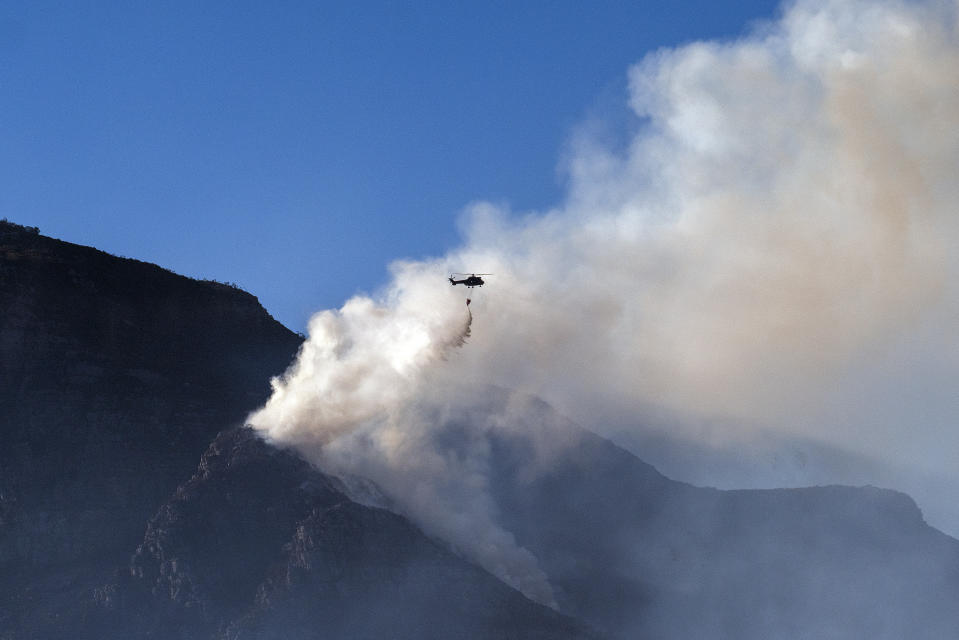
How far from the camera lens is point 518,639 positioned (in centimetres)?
19875

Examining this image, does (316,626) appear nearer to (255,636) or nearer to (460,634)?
(255,636)

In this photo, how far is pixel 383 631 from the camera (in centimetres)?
19612

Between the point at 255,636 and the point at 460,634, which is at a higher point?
the point at 460,634

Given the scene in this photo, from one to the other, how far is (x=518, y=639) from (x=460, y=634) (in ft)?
28.9

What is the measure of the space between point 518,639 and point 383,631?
20.1 m

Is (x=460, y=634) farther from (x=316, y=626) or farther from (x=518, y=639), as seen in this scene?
(x=316, y=626)

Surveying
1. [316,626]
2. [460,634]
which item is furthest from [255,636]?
[460,634]

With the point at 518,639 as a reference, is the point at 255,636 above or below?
below

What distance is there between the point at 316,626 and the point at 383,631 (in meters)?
10.2

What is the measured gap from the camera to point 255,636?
195m

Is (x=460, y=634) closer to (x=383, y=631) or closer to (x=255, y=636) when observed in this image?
(x=383, y=631)

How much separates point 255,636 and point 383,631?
18.6 meters

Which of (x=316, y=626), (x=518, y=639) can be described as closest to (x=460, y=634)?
(x=518, y=639)

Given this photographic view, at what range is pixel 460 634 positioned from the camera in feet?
647
